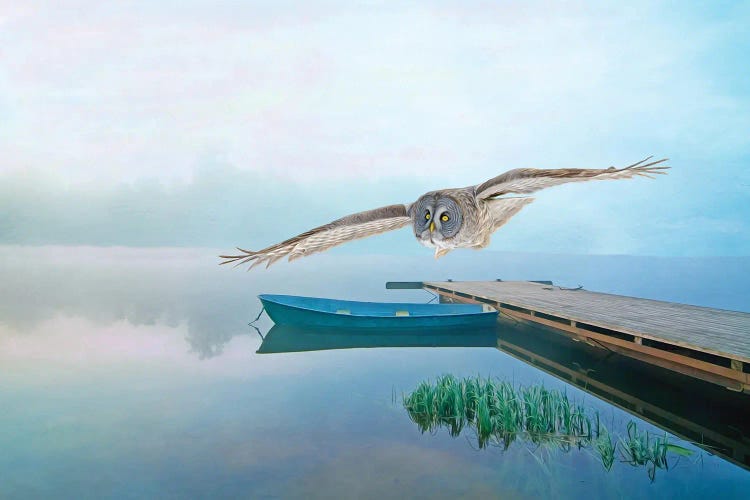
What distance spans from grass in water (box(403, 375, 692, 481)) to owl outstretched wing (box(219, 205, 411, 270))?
3684mm

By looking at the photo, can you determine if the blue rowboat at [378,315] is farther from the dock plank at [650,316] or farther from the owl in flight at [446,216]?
the owl in flight at [446,216]

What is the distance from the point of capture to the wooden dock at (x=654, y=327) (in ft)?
20.2

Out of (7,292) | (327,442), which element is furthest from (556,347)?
(7,292)

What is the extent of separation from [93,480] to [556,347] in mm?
10398

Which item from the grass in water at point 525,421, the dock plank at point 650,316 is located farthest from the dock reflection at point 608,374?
the dock plank at point 650,316

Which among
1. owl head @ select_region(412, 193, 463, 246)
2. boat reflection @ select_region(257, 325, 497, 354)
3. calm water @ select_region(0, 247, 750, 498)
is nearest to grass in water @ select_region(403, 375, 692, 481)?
calm water @ select_region(0, 247, 750, 498)

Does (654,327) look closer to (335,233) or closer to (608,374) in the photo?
(608,374)

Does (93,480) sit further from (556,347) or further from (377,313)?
(556,347)

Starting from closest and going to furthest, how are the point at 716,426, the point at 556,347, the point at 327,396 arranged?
the point at 716,426 < the point at 327,396 < the point at 556,347

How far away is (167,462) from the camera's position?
6270 mm

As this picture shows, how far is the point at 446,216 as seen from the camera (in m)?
3.63

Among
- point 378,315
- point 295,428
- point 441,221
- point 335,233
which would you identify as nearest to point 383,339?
point 378,315

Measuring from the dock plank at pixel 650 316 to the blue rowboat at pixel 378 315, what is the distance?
3.37 ft

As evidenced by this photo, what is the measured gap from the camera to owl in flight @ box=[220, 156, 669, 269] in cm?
326
